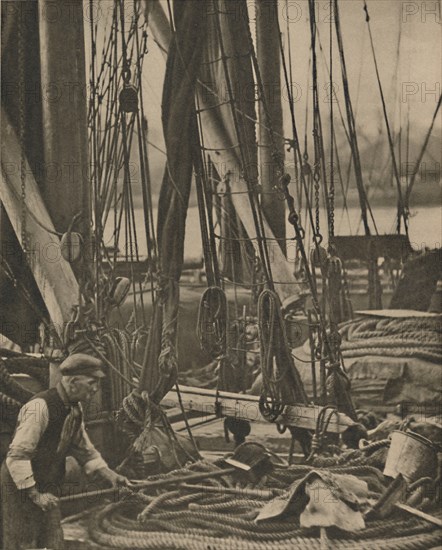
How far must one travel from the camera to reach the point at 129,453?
377cm

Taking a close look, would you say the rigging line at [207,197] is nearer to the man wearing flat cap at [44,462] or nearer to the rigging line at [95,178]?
the rigging line at [95,178]

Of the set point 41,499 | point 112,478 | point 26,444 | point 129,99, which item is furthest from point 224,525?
point 129,99

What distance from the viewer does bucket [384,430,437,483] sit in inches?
146

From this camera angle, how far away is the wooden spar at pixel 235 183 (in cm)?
373

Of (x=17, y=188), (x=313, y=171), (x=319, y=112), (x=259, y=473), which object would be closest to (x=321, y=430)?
(x=259, y=473)

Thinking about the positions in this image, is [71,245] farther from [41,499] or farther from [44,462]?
[41,499]

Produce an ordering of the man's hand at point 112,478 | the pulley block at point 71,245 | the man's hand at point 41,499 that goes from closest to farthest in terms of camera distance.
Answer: the man's hand at point 41,499 → the man's hand at point 112,478 → the pulley block at point 71,245

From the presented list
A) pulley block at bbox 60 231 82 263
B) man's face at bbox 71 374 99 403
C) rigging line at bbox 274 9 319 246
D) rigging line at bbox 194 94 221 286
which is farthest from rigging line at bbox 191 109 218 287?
man's face at bbox 71 374 99 403

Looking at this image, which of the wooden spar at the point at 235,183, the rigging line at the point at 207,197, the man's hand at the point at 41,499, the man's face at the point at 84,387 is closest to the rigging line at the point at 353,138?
the wooden spar at the point at 235,183

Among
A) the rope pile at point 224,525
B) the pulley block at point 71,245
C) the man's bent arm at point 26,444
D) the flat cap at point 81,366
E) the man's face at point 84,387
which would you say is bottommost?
the rope pile at point 224,525

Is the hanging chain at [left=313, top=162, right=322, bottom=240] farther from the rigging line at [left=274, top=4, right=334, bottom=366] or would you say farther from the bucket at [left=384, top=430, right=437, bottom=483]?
the bucket at [left=384, top=430, right=437, bottom=483]

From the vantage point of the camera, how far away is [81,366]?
12.2 feet

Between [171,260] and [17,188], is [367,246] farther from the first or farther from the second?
[17,188]

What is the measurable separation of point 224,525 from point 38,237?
1.52 m
